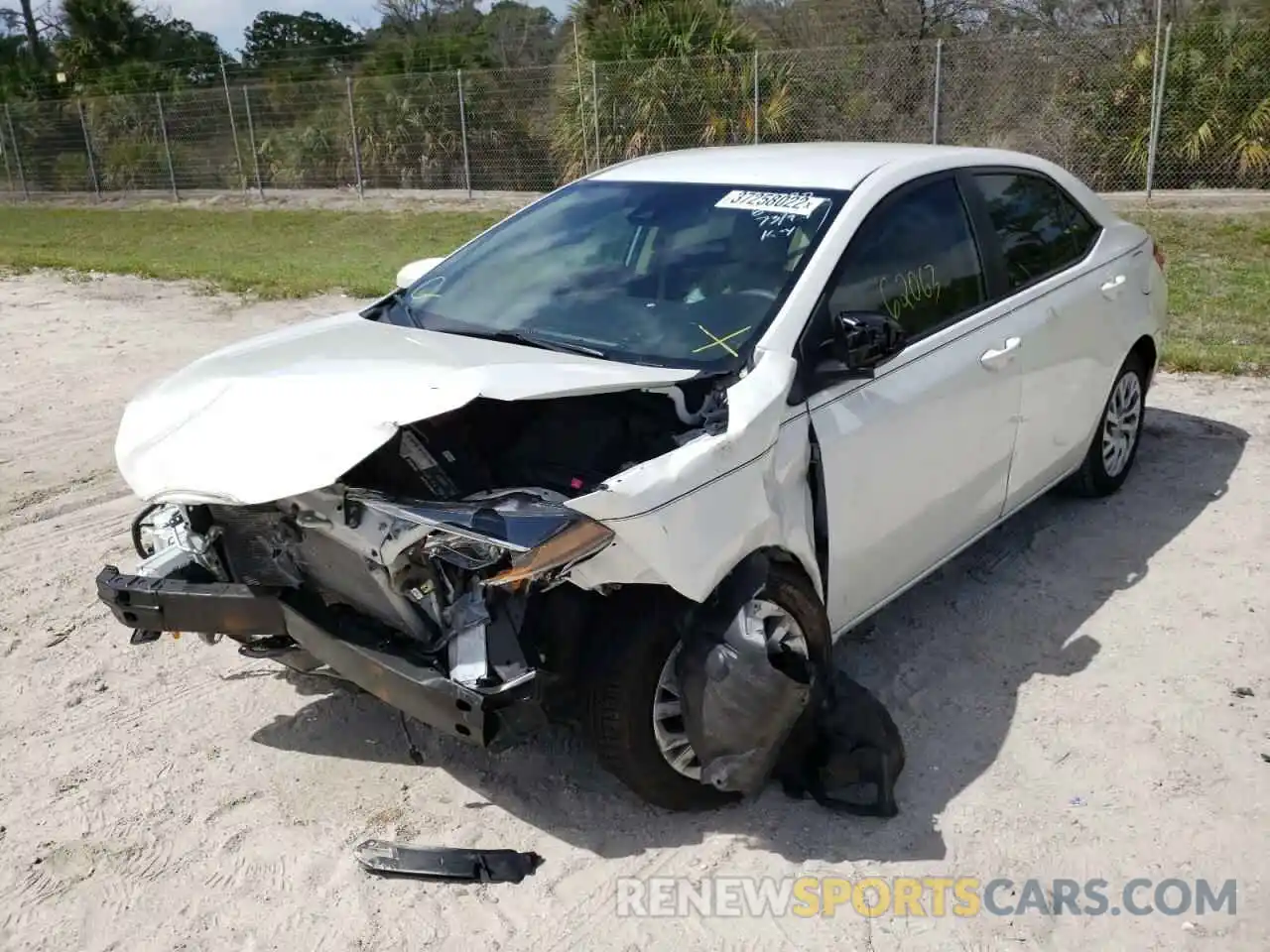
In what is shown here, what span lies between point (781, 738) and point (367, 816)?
1294 millimetres

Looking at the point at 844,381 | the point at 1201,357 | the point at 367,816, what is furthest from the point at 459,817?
the point at 1201,357

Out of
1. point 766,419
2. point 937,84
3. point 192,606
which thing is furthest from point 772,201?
point 937,84

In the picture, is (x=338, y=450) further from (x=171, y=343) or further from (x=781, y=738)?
(x=171, y=343)

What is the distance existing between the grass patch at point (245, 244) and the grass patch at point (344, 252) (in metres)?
0.03

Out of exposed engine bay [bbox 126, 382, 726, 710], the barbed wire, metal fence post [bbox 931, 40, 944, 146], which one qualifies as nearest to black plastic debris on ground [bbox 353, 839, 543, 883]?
exposed engine bay [bbox 126, 382, 726, 710]

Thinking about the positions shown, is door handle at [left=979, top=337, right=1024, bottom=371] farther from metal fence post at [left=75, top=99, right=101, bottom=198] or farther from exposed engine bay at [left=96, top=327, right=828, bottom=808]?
metal fence post at [left=75, top=99, right=101, bottom=198]

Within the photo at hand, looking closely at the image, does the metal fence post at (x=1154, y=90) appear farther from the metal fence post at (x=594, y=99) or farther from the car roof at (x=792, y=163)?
the car roof at (x=792, y=163)

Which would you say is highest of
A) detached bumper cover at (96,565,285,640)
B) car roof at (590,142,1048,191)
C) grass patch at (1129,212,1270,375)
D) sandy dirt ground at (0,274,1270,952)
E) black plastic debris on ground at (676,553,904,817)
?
car roof at (590,142,1048,191)

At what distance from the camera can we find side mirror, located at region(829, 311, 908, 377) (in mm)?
3430

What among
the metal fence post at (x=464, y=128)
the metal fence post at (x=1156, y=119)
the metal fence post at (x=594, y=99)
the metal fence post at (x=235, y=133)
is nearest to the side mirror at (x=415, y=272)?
the metal fence post at (x=1156, y=119)

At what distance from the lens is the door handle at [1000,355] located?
4105 millimetres

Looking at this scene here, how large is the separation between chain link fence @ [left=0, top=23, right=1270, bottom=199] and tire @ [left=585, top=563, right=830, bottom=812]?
1304cm

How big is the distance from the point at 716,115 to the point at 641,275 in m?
13.9

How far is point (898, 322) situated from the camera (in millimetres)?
3826
